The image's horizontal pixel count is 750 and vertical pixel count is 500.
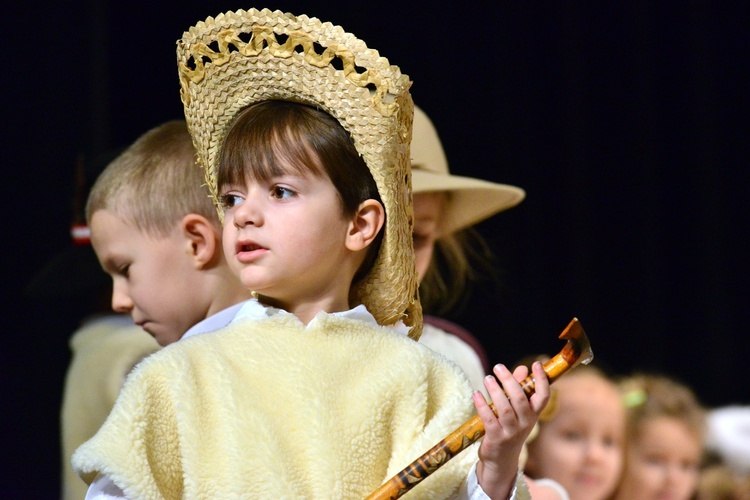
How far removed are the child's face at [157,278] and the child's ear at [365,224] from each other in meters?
0.42

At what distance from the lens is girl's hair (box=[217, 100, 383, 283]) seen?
1.40m

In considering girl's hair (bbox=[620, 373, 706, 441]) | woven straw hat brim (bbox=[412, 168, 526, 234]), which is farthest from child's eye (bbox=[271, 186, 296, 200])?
girl's hair (bbox=[620, 373, 706, 441])

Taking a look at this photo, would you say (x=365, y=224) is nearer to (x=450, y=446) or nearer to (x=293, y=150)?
(x=293, y=150)

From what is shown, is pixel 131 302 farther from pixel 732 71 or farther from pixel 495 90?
pixel 732 71

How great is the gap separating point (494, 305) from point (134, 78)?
1199 millimetres

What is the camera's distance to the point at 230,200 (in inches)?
57.6

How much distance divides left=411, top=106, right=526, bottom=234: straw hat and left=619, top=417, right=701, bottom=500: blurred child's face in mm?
805

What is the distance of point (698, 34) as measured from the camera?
129 inches

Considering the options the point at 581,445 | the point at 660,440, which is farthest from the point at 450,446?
the point at 660,440

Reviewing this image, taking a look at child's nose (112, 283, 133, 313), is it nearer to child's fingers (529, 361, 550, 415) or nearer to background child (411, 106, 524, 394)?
background child (411, 106, 524, 394)

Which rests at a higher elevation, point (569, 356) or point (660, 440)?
point (569, 356)

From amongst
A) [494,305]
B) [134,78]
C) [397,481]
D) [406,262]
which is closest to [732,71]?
[494,305]

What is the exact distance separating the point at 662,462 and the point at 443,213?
100 cm

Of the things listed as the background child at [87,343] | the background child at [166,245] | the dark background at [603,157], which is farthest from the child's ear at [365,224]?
the dark background at [603,157]
